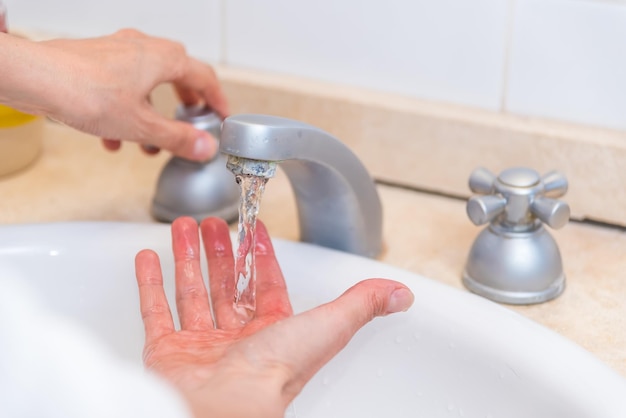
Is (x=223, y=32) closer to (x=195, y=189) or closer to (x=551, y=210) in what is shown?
(x=195, y=189)

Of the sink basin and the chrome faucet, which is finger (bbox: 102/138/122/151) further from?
the chrome faucet

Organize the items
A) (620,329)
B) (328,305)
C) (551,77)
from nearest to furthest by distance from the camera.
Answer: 1. (328,305)
2. (620,329)
3. (551,77)

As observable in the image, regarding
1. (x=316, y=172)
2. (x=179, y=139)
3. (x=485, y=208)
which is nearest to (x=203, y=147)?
(x=179, y=139)

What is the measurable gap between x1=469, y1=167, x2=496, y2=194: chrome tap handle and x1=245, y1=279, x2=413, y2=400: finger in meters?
0.17

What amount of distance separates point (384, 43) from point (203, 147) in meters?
0.20

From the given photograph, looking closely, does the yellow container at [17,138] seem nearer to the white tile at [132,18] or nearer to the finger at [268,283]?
the white tile at [132,18]

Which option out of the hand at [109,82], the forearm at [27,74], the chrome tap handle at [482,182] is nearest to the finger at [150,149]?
the hand at [109,82]

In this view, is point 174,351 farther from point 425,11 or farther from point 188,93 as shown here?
point 425,11

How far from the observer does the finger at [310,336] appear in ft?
1.69

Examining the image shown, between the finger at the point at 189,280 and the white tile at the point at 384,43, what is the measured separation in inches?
9.7

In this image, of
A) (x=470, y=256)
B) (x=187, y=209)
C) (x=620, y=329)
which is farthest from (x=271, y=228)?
(x=620, y=329)

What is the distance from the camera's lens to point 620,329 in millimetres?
639

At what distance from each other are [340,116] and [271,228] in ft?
0.41

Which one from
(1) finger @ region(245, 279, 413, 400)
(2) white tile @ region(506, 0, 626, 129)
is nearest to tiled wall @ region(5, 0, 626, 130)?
(2) white tile @ region(506, 0, 626, 129)
